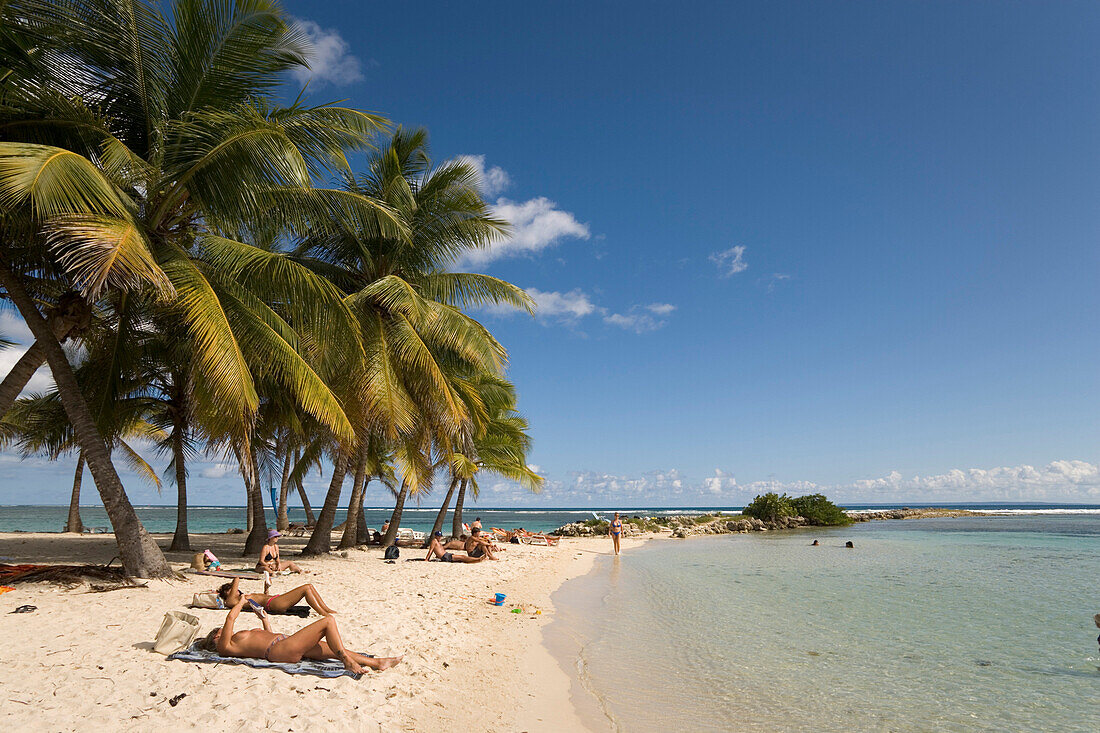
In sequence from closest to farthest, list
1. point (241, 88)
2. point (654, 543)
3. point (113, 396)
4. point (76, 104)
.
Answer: point (76, 104) → point (241, 88) → point (113, 396) → point (654, 543)

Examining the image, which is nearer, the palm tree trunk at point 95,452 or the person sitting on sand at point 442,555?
the palm tree trunk at point 95,452

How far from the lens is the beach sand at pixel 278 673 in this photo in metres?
4.34

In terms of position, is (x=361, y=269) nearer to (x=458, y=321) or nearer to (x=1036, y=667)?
(x=458, y=321)

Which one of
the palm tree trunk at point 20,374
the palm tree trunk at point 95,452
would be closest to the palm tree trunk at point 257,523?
the palm tree trunk at point 95,452

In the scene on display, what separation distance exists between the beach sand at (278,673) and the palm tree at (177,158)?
2.36m

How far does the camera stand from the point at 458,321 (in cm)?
1377

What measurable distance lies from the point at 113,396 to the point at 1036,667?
16284 millimetres

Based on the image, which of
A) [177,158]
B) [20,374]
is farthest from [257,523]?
[177,158]

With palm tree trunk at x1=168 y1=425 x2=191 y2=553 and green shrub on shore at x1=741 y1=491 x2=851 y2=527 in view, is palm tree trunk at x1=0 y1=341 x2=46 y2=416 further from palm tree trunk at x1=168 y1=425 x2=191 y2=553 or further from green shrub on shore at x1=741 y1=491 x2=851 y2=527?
green shrub on shore at x1=741 y1=491 x2=851 y2=527

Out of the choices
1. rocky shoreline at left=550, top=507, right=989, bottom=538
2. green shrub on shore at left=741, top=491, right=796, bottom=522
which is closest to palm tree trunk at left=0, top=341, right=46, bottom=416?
rocky shoreline at left=550, top=507, right=989, bottom=538

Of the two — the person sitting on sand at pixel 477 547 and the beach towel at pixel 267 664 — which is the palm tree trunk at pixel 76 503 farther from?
the beach towel at pixel 267 664

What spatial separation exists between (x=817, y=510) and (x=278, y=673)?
50019mm

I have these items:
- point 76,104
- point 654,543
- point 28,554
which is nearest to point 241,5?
point 76,104

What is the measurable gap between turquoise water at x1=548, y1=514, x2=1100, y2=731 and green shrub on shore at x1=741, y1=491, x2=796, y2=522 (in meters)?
27.0
